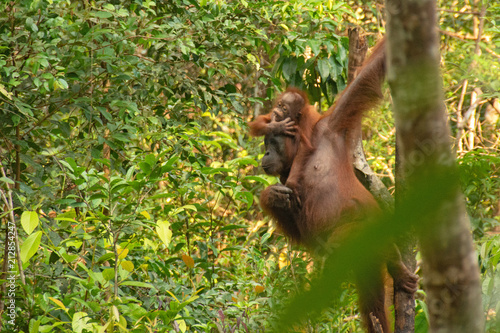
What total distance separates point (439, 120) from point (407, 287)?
7.84ft

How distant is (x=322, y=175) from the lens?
3.43 meters

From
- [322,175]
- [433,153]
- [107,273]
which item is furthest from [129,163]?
[433,153]

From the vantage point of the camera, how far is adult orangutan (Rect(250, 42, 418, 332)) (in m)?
3.16

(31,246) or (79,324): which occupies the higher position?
(31,246)

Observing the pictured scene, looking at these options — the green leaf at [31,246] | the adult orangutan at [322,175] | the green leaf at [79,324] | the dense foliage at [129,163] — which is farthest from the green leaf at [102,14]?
the green leaf at [79,324]

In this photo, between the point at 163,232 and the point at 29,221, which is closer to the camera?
the point at 29,221

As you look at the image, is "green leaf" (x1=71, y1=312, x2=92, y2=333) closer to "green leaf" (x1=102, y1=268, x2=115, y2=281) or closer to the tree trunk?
"green leaf" (x1=102, y1=268, x2=115, y2=281)

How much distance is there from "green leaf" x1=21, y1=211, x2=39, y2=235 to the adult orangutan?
139 centimetres

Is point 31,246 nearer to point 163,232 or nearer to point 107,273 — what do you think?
point 107,273

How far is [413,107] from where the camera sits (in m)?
0.49

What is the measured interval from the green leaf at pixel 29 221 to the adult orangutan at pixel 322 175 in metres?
1.39

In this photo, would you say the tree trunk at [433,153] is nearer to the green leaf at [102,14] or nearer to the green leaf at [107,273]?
the green leaf at [107,273]

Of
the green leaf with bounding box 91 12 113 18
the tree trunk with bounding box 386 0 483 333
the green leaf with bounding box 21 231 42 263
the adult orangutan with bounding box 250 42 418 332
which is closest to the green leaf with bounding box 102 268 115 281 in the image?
the green leaf with bounding box 21 231 42 263

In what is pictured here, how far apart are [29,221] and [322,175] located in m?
1.76
